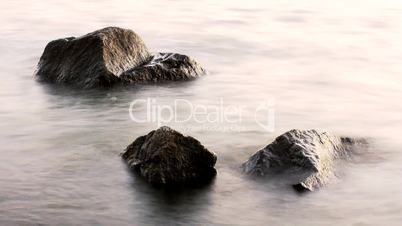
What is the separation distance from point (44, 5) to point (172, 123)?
1531 cm

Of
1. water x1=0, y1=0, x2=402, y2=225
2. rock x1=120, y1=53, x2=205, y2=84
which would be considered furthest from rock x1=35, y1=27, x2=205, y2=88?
water x1=0, y1=0, x2=402, y2=225

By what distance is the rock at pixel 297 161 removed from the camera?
356 inches

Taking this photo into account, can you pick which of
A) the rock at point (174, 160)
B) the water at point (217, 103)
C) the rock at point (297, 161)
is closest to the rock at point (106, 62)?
the water at point (217, 103)

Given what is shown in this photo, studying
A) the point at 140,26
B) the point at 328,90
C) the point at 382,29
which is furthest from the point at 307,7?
the point at 328,90

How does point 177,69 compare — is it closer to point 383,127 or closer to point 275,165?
point 383,127

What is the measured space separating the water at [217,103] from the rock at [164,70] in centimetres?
25

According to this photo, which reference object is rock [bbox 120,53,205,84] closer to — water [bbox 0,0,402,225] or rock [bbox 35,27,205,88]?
rock [bbox 35,27,205,88]

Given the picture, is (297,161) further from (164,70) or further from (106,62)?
(164,70)

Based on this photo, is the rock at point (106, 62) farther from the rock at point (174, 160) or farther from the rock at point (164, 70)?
the rock at point (174, 160)

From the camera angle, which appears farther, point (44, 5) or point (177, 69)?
point (44, 5)

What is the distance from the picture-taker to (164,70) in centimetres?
1443

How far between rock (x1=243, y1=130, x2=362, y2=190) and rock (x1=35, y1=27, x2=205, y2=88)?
16.0 feet

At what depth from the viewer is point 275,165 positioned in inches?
365

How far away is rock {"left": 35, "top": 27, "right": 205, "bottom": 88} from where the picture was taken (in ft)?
45.2
